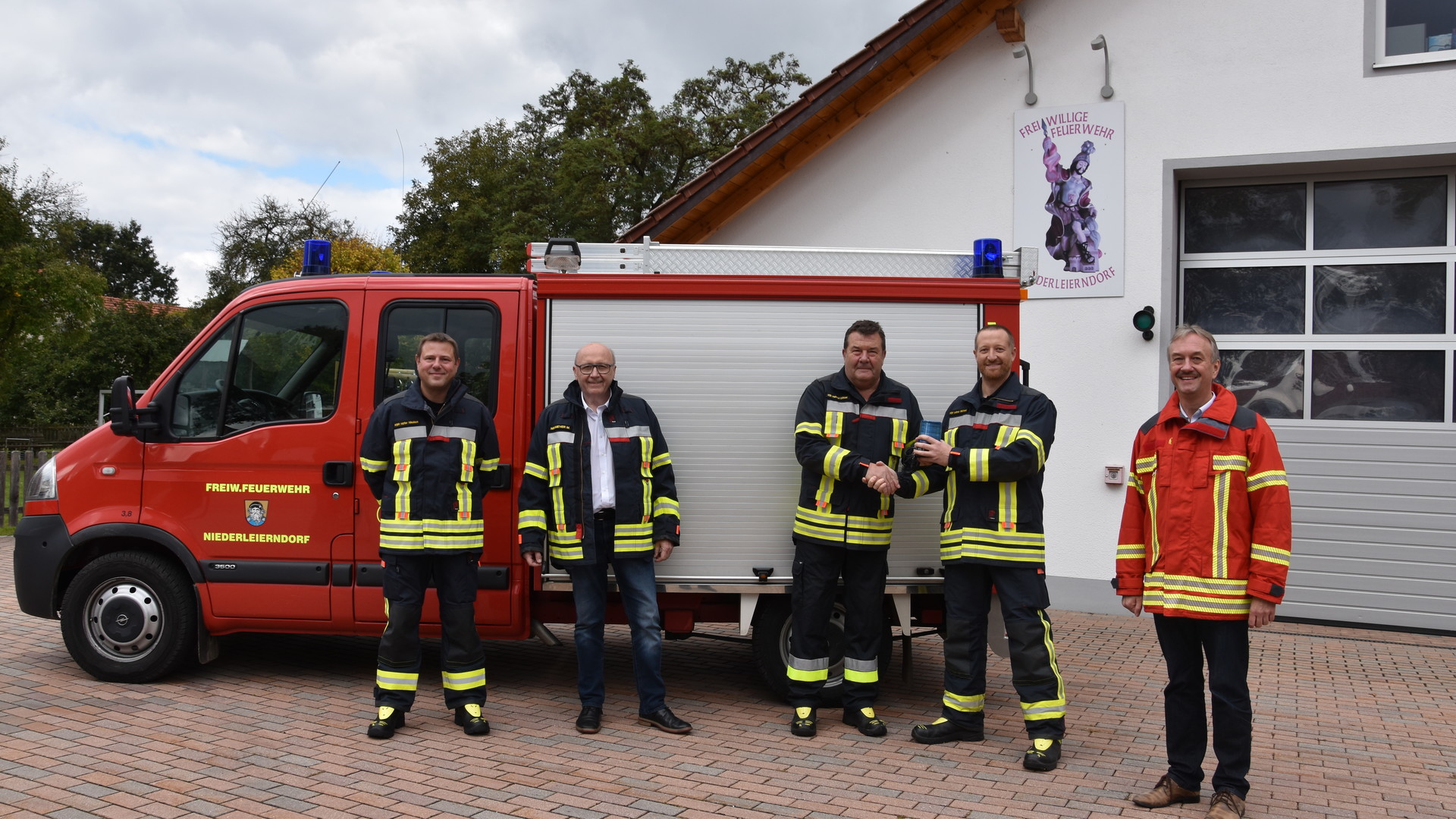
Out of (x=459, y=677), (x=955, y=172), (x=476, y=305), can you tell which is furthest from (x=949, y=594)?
(x=955, y=172)

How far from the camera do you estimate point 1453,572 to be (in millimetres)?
8055

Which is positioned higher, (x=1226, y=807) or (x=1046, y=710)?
(x=1046, y=710)

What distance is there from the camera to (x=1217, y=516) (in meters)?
4.13

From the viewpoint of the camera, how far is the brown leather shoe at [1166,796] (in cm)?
431

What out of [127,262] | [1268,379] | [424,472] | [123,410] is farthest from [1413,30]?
[127,262]

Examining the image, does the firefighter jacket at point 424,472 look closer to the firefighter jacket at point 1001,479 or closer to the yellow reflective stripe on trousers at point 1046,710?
the firefighter jacket at point 1001,479

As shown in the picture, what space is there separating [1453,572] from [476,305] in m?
7.60

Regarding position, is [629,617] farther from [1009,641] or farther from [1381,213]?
[1381,213]

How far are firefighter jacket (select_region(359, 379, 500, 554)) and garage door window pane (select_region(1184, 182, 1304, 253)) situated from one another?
6.73 m

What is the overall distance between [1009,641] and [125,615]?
188 inches

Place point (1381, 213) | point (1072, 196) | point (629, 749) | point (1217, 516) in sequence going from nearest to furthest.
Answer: point (1217, 516)
point (629, 749)
point (1381, 213)
point (1072, 196)

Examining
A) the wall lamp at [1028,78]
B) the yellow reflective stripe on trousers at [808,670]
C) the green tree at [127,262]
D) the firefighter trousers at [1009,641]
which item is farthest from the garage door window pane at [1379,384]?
the green tree at [127,262]

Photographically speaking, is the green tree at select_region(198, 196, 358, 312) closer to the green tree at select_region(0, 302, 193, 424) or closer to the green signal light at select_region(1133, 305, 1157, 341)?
the green tree at select_region(0, 302, 193, 424)

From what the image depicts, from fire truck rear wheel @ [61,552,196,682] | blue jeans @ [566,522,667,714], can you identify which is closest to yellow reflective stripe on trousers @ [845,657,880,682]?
blue jeans @ [566,522,667,714]
